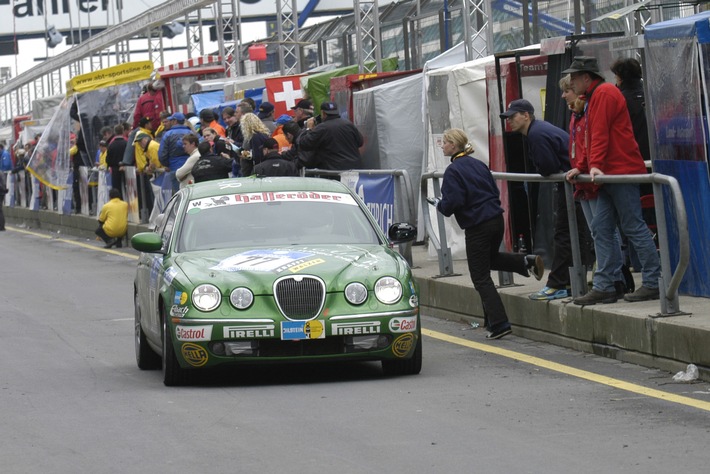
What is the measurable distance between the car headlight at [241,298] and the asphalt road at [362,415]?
1.80 feet

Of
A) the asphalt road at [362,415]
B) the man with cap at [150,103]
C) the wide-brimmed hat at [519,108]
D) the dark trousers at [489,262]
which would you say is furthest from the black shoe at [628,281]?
the man with cap at [150,103]

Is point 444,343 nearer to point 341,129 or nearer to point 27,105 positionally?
point 341,129

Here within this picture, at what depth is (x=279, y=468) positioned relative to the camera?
272 inches

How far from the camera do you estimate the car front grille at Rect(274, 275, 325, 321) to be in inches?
380

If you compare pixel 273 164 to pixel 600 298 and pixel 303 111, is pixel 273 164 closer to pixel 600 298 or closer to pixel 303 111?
pixel 303 111

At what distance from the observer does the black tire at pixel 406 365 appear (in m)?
10.1

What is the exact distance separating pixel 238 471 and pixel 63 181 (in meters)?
25.1

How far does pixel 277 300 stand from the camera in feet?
31.6

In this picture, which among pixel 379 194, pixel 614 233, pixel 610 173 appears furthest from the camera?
pixel 379 194

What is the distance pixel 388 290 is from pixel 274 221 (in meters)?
1.31

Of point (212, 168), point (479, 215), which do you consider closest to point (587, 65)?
point (479, 215)

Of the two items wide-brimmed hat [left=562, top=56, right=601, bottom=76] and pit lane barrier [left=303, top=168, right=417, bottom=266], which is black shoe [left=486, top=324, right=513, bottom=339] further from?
pit lane barrier [left=303, top=168, right=417, bottom=266]

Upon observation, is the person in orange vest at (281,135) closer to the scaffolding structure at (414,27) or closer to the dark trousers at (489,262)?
the scaffolding structure at (414,27)

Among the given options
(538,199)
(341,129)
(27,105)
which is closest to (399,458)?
(538,199)
